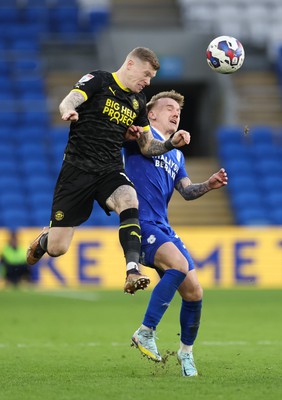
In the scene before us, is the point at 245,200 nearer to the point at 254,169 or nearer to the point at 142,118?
the point at 254,169

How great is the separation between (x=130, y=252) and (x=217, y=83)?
18459mm

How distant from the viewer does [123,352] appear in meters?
9.33

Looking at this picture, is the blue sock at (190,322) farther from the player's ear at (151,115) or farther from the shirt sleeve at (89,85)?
the shirt sleeve at (89,85)

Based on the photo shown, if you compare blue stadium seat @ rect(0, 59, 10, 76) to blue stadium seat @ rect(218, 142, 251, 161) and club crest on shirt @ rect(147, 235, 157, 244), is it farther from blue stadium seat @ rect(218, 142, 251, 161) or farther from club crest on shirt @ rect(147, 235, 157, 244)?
club crest on shirt @ rect(147, 235, 157, 244)

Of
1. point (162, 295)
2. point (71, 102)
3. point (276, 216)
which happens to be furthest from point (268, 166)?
point (162, 295)

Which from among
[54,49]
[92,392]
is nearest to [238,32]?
[54,49]

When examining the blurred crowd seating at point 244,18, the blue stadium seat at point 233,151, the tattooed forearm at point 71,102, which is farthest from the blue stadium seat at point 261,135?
the tattooed forearm at point 71,102

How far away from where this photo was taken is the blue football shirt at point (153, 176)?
794 centimetres

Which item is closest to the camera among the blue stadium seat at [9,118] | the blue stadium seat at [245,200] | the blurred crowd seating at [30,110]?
the blurred crowd seating at [30,110]

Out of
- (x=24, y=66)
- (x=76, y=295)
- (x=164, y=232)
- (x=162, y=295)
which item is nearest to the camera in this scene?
(x=162, y=295)

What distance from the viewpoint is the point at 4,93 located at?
24.9m

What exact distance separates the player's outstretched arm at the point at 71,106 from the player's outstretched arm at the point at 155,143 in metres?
0.60

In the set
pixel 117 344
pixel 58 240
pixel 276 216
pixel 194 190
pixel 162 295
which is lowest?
pixel 276 216

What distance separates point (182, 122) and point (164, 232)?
782 inches
